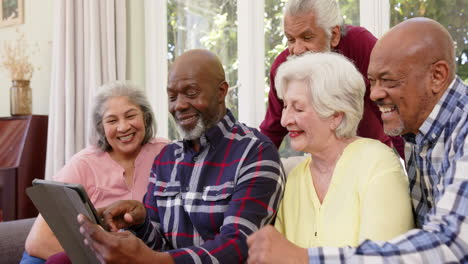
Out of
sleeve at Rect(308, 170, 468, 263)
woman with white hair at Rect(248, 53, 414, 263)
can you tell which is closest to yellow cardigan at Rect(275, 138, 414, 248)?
woman with white hair at Rect(248, 53, 414, 263)

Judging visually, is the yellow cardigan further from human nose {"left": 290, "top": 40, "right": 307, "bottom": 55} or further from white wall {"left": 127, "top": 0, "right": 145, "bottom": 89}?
white wall {"left": 127, "top": 0, "right": 145, "bottom": 89}

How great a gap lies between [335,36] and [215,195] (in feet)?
2.69

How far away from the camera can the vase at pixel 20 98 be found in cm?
375

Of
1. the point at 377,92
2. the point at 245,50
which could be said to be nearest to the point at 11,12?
the point at 245,50

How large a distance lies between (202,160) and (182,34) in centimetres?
210

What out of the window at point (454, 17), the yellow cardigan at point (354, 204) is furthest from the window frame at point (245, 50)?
the yellow cardigan at point (354, 204)

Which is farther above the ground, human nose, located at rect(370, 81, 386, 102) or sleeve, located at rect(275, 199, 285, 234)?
human nose, located at rect(370, 81, 386, 102)

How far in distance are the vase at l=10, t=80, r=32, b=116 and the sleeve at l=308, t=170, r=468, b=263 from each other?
3287 millimetres

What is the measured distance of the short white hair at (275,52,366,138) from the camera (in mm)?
Result: 1423

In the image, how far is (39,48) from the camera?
4051 millimetres

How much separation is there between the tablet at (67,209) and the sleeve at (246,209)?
0.90 feet

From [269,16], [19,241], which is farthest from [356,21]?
[19,241]

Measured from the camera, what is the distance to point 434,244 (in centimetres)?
97

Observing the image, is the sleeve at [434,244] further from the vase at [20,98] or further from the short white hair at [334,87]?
the vase at [20,98]
